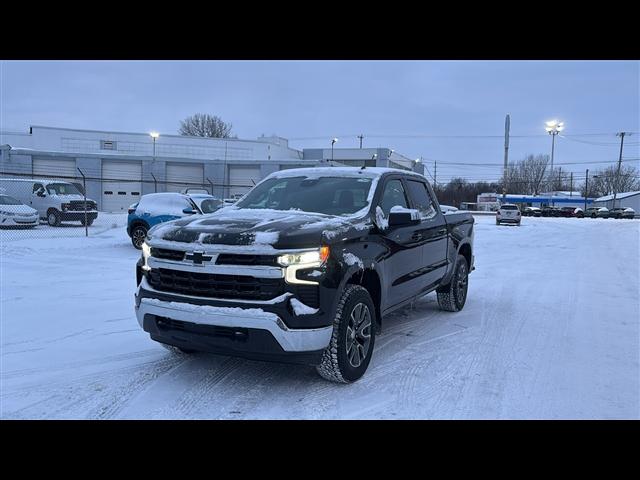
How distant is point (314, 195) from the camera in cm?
534

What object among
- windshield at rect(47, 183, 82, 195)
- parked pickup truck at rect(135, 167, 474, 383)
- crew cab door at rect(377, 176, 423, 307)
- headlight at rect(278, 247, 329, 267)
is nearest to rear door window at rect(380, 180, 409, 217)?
crew cab door at rect(377, 176, 423, 307)

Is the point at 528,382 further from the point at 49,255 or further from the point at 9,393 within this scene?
the point at 49,255

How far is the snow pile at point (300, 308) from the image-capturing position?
381 centimetres

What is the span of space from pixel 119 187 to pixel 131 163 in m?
2.41

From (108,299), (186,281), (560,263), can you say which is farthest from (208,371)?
(560,263)

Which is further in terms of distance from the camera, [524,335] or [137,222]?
[137,222]

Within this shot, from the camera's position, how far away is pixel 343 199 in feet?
17.0

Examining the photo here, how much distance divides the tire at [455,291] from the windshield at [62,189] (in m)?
19.2

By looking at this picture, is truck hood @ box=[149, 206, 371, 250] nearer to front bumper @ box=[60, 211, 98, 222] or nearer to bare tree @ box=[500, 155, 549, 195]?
front bumper @ box=[60, 211, 98, 222]

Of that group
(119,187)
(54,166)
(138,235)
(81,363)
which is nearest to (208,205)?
(138,235)

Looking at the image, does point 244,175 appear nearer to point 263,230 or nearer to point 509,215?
point 509,215

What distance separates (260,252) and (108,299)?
14.9 feet

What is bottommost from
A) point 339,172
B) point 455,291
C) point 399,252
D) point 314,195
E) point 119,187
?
point 455,291

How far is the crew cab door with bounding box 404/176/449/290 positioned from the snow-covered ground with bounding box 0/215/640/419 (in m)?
0.68
